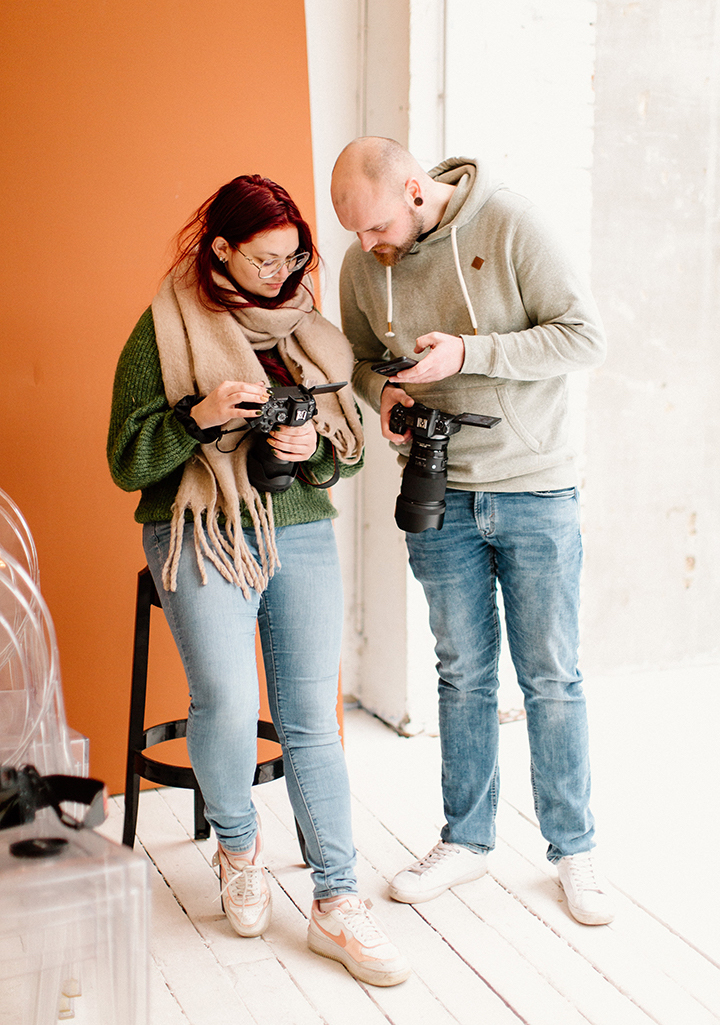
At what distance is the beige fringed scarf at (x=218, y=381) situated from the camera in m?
1.65

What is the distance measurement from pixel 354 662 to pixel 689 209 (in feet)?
6.41

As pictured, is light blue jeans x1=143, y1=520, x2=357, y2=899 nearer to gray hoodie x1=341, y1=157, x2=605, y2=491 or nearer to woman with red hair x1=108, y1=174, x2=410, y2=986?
woman with red hair x1=108, y1=174, x2=410, y2=986

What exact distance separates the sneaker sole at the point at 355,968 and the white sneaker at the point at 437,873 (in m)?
0.23

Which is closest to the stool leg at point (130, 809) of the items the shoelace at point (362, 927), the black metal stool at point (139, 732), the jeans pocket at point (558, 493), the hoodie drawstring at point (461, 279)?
the black metal stool at point (139, 732)

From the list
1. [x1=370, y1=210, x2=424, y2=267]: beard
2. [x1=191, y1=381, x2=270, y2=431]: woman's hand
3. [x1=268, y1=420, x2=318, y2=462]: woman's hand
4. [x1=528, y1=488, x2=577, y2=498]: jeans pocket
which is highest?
[x1=370, y1=210, x2=424, y2=267]: beard

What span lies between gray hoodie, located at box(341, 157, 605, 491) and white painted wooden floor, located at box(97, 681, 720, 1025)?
858mm

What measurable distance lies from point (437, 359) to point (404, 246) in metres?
0.25

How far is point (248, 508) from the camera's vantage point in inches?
67.1

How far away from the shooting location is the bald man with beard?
172cm

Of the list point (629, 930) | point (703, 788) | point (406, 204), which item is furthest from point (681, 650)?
point (406, 204)

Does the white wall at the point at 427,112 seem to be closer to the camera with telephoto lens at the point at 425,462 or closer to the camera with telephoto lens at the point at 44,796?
the camera with telephoto lens at the point at 425,462

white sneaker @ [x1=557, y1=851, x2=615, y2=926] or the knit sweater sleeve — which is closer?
the knit sweater sleeve

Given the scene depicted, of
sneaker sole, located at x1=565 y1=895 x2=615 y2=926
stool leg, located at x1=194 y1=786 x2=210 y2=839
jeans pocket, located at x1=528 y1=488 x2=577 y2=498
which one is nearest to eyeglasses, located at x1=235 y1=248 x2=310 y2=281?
jeans pocket, located at x1=528 y1=488 x2=577 y2=498

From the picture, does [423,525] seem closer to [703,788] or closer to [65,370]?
[65,370]
